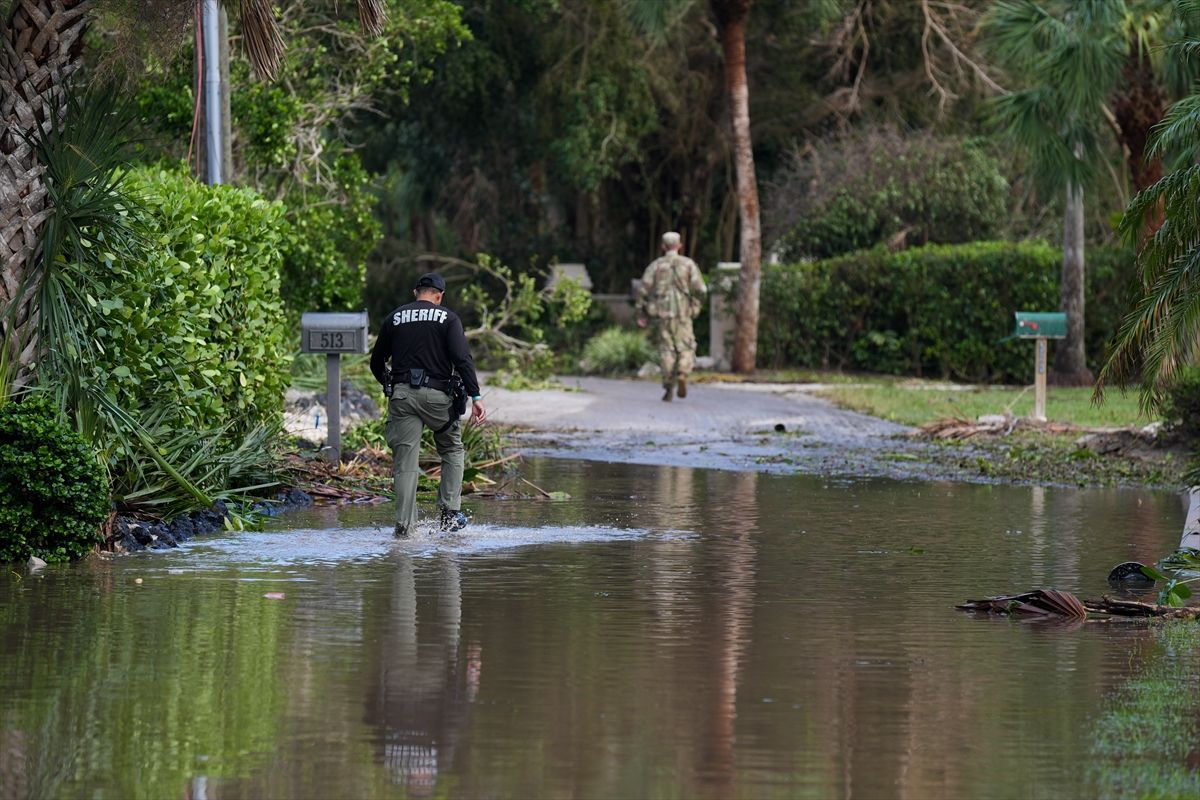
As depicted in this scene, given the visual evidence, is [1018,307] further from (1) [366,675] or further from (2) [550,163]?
(1) [366,675]

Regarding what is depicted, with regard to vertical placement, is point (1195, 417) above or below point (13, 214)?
below

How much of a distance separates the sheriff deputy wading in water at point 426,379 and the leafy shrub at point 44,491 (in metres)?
2.21

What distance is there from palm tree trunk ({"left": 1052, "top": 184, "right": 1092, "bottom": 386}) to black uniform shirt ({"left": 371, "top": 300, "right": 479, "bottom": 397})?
17.6m

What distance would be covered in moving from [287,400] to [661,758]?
1238 cm

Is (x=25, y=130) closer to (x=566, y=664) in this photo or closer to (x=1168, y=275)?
(x=566, y=664)

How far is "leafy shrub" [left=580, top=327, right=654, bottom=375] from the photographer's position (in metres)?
33.5

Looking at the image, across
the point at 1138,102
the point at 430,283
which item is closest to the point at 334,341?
the point at 430,283

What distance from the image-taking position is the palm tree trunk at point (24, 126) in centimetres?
1226

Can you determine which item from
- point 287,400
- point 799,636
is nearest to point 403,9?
point 287,400

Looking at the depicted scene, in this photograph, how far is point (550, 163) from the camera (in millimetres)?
37969

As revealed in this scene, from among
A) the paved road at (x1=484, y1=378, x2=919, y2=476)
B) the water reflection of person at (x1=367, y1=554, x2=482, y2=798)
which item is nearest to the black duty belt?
the water reflection of person at (x1=367, y1=554, x2=482, y2=798)

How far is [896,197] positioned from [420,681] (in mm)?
26307

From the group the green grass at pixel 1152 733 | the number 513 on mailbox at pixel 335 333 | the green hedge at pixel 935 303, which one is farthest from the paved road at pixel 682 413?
the green grass at pixel 1152 733

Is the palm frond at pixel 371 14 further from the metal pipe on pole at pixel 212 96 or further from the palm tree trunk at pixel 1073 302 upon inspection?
the palm tree trunk at pixel 1073 302
